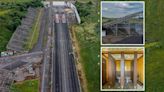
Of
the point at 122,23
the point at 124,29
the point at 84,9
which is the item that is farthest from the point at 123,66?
the point at 84,9

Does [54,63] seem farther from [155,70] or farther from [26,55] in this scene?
[155,70]

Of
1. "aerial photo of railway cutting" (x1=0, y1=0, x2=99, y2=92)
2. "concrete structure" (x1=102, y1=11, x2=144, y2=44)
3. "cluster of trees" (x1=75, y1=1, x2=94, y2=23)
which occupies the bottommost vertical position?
"aerial photo of railway cutting" (x1=0, y1=0, x2=99, y2=92)

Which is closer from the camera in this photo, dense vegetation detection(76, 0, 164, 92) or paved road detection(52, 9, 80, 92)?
dense vegetation detection(76, 0, 164, 92)

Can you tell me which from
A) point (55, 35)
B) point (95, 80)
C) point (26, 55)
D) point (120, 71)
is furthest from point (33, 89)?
point (55, 35)

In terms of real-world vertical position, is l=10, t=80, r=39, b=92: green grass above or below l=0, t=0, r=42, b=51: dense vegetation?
below

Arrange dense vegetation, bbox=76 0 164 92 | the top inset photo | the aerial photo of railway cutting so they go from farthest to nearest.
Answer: the aerial photo of railway cutting < dense vegetation, bbox=76 0 164 92 < the top inset photo

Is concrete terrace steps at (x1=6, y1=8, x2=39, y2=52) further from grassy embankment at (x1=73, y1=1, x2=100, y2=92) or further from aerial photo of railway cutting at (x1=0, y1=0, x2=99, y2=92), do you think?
grassy embankment at (x1=73, y1=1, x2=100, y2=92)

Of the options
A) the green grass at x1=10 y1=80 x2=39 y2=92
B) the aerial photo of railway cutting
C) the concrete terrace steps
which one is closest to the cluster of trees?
the aerial photo of railway cutting

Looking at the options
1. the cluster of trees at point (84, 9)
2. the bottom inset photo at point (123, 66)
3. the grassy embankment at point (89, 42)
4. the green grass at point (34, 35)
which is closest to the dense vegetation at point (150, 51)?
the grassy embankment at point (89, 42)

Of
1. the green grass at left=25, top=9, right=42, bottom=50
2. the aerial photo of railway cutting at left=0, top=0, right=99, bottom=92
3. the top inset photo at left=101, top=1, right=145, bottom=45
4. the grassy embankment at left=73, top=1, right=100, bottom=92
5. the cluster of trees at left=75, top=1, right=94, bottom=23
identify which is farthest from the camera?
the cluster of trees at left=75, top=1, right=94, bottom=23
